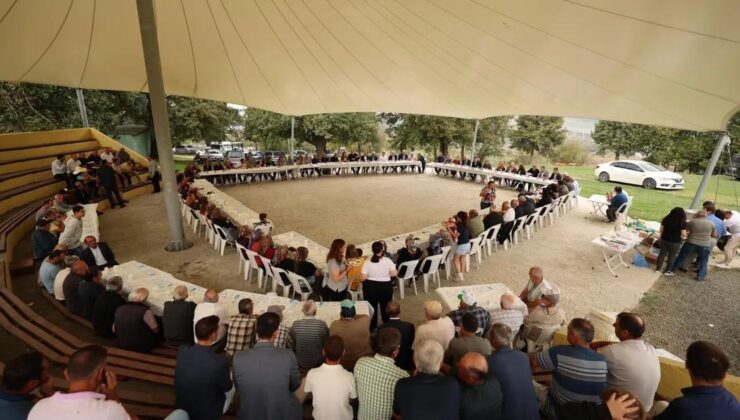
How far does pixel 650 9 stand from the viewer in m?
3.38

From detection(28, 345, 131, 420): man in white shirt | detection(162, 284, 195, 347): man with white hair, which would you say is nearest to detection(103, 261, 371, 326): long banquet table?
detection(162, 284, 195, 347): man with white hair

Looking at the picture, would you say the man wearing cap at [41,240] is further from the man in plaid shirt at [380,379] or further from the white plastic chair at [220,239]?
the man in plaid shirt at [380,379]

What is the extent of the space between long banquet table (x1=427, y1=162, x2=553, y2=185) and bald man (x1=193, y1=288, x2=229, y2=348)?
44.8 ft

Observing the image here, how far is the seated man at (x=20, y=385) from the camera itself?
1864 mm

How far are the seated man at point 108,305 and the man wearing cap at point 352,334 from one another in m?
2.64

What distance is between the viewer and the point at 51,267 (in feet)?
15.5

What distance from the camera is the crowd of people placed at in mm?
6473

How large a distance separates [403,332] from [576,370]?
147 centimetres

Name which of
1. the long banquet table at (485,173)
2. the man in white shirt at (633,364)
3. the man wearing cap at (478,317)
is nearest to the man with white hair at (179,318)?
the man wearing cap at (478,317)

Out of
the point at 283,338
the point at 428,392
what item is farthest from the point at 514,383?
the point at 283,338

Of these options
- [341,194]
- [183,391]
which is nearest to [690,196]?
[341,194]

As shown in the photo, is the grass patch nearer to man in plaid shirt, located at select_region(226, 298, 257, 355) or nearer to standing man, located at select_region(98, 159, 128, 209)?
man in plaid shirt, located at select_region(226, 298, 257, 355)

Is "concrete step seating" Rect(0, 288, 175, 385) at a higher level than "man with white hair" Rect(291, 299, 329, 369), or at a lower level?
lower

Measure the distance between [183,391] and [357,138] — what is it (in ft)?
74.0
